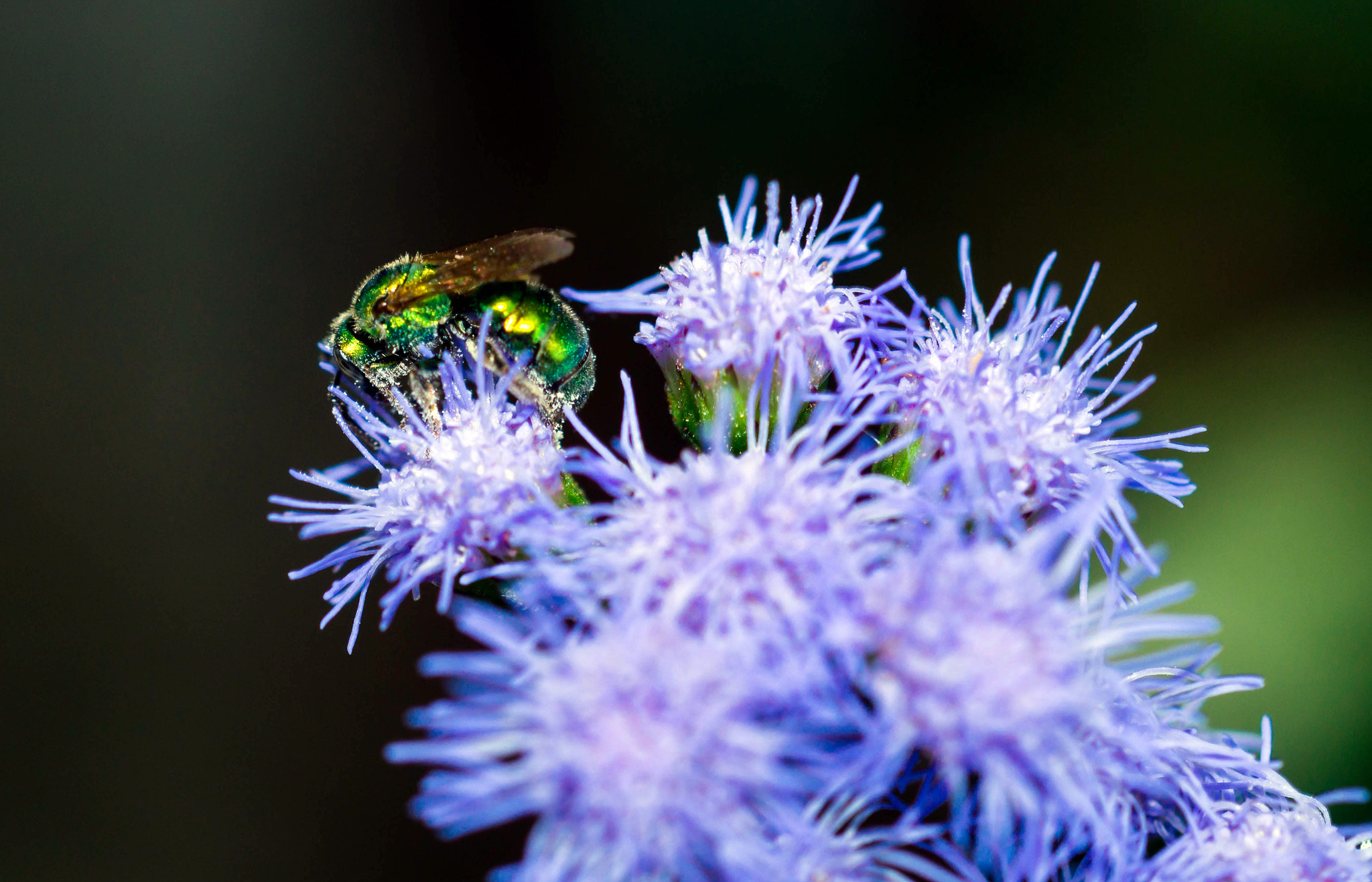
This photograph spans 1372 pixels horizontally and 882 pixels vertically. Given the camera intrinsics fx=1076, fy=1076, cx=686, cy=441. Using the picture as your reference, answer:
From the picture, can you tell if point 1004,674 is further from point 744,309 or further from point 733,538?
point 744,309

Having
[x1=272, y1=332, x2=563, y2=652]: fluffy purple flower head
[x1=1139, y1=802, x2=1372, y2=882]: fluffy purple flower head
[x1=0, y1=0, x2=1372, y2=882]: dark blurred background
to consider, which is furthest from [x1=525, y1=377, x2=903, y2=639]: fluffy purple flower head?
[x1=0, y1=0, x2=1372, y2=882]: dark blurred background

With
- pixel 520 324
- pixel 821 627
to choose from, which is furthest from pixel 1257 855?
pixel 520 324

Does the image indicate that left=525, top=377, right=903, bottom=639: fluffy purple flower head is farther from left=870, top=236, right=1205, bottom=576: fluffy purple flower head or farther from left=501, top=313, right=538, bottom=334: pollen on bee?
left=501, top=313, right=538, bottom=334: pollen on bee

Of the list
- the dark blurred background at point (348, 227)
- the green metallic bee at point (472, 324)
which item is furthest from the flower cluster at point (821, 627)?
the dark blurred background at point (348, 227)

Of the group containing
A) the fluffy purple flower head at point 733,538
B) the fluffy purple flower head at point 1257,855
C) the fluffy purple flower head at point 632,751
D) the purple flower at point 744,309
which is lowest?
the fluffy purple flower head at point 1257,855

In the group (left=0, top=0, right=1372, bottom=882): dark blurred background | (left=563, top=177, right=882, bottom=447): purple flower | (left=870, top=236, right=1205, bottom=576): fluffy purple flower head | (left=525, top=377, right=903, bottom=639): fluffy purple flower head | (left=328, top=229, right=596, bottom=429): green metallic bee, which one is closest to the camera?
(left=525, top=377, right=903, bottom=639): fluffy purple flower head

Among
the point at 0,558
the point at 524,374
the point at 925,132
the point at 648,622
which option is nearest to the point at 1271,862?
the point at 648,622

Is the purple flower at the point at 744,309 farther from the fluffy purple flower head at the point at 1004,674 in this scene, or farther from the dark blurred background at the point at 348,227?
the dark blurred background at the point at 348,227
